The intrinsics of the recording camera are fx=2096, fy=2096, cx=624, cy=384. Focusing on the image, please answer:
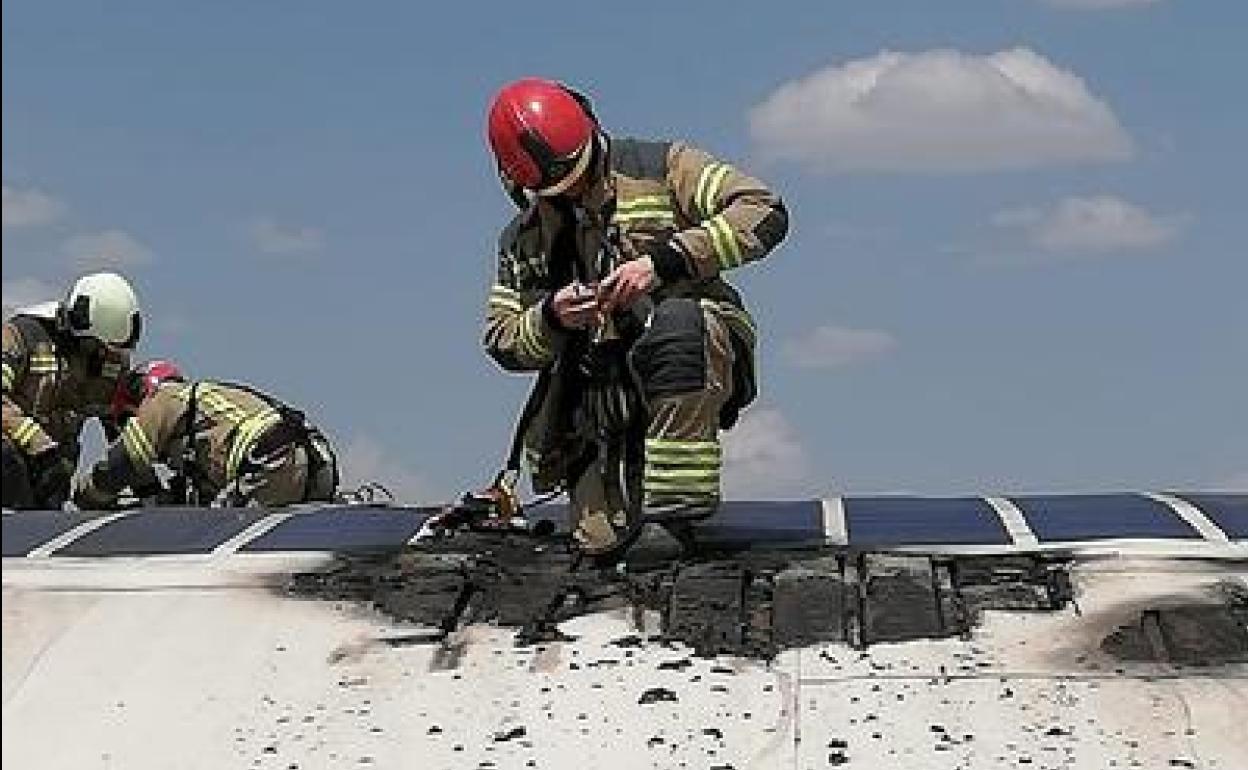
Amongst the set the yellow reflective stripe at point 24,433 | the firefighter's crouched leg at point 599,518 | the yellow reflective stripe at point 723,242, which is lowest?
the firefighter's crouched leg at point 599,518

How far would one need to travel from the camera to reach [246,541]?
6.18 m

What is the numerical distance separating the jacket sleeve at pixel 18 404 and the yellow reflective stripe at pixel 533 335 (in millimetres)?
3143

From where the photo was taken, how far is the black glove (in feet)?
27.8

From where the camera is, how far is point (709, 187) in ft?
18.4

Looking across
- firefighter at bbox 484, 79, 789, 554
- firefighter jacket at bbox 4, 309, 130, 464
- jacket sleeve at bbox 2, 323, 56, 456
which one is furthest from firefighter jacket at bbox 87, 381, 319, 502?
firefighter at bbox 484, 79, 789, 554

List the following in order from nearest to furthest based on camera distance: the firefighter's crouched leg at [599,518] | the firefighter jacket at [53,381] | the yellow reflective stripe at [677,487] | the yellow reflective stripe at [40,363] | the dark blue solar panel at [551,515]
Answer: the yellow reflective stripe at [677,487], the firefighter's crouched leg at [599,518], the dark blue solar panel at [551,515], the firefighter jacket at [53,381], the yellow reflective stripe at [40,363]

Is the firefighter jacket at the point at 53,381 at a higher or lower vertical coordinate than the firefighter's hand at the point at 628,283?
higher

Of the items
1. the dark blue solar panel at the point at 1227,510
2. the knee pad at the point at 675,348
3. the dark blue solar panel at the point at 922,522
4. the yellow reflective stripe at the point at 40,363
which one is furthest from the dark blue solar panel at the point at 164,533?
the dark blue solar panel at the point at 1227,510

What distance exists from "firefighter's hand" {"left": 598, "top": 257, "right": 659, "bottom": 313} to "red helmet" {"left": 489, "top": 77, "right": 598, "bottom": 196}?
30cm

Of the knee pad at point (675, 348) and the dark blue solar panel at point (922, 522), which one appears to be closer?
the knee pad at point (675, 348)

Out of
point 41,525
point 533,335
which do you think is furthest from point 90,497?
point 533,335

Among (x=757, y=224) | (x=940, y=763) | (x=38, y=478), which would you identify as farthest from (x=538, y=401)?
(x=38, y=478)

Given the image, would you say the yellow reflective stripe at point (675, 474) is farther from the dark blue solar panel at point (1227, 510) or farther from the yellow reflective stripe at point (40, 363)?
the yellow reflective stripe at point (40, 363)

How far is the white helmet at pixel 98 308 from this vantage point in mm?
8781
